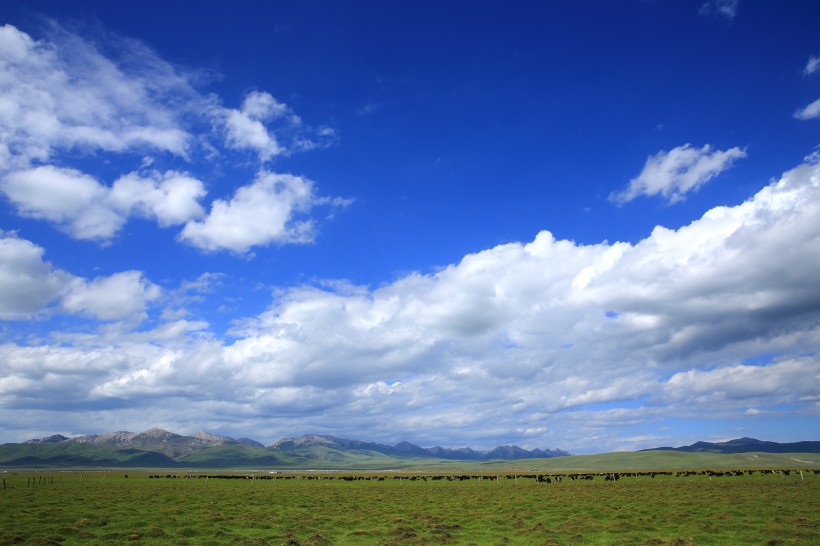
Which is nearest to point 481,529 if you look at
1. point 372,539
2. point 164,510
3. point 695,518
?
point 372,539

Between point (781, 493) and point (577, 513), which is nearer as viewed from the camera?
point (577, 513)

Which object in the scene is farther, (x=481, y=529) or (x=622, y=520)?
(x=622, y=520)

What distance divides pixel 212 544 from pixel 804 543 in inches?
1314

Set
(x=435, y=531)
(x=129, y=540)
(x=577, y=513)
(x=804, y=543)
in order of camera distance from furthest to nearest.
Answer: (x=577, y=513)
(x=435, y=531)
(x=129, y=540)
(x=804, y=543)

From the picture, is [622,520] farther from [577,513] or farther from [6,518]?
[6,518]

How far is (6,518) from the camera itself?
3625 cm

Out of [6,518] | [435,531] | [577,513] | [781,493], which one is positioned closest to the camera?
[435,531]

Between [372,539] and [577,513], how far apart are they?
809 inches

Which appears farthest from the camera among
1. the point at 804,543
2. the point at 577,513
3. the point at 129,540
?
the point at 577,513

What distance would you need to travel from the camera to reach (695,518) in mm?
37750

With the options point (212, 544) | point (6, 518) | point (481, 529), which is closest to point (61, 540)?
point (212, 544)

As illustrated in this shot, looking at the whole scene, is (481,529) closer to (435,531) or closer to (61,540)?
(435,531)

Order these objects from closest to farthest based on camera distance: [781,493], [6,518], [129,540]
A: [129,540], [6,518], [781,493]

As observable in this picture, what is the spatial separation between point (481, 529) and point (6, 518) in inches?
1368
